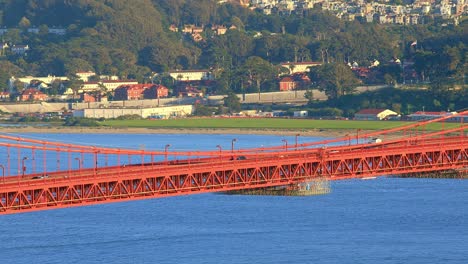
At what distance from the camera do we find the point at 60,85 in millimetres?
152500

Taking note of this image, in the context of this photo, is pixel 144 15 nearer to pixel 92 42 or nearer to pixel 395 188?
pixel 92 42

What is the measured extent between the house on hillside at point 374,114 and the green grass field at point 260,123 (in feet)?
4.98

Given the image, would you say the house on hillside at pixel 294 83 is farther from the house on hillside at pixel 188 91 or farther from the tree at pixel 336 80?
the house on hillside at pixel 188 91

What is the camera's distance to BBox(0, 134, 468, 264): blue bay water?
59.2 metres

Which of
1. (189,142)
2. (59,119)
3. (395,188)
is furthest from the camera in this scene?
(59,119)

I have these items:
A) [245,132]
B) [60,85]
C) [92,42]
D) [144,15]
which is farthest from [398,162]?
[144,15]

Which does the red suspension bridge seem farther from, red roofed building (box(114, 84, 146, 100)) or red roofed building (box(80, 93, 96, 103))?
red roofed building (box(114, 84, 146, 100))

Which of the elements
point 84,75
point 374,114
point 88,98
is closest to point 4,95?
point 88,98

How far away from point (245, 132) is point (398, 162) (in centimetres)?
4666

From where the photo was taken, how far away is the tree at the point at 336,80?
133500mm

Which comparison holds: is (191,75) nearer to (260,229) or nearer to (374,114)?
(374,114)

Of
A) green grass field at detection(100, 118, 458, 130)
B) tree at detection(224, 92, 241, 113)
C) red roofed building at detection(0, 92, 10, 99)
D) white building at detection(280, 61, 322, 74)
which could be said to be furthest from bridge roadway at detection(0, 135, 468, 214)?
white building at detection(280, 61, 322, 74)

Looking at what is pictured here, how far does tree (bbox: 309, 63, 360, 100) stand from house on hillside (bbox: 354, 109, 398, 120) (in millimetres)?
9281

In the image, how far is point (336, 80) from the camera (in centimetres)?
13462
